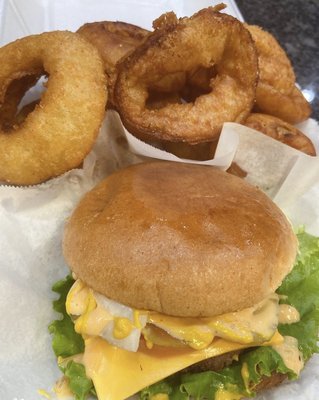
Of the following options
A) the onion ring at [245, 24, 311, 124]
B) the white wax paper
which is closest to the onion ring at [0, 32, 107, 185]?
the white wax paper

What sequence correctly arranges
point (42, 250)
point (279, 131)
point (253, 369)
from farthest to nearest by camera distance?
point (279, 131) < point (42, 250) < point (253, 369)

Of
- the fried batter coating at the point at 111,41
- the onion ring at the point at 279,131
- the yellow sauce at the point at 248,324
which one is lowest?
the yellow sauce at the point at 248,324

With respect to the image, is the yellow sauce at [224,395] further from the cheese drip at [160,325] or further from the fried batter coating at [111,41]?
the fried batter coating at [111,41]

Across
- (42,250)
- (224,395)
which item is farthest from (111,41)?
(224,395)

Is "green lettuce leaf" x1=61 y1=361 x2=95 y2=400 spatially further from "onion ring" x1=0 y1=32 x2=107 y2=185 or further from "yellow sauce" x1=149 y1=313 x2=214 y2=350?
"onion ring" x1=0 y1=32 x2=107 y2=185

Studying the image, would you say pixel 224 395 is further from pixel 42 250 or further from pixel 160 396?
pixel 42 250

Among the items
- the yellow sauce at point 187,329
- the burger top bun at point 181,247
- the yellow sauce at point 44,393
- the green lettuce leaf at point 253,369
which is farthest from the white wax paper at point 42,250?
the yellow sauce at point 187,329
